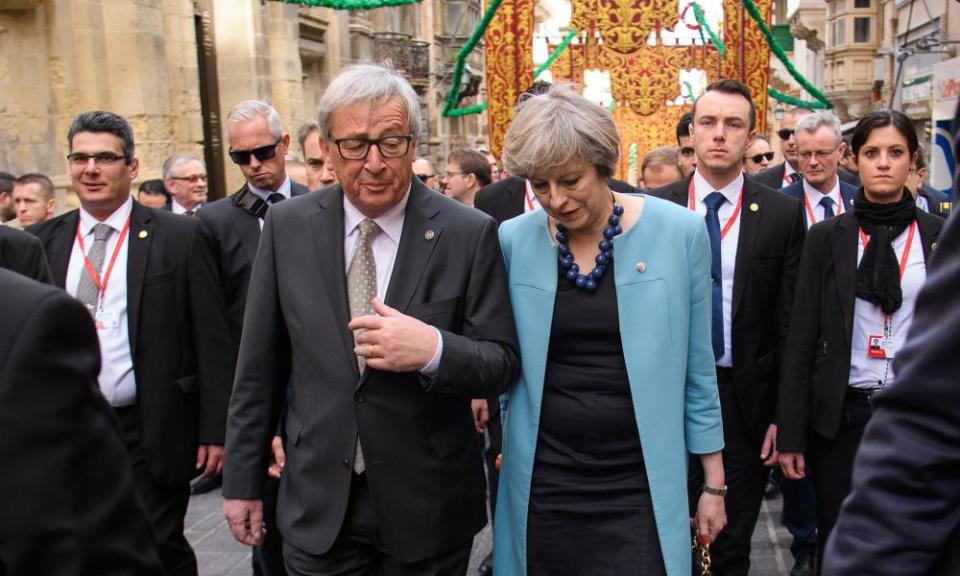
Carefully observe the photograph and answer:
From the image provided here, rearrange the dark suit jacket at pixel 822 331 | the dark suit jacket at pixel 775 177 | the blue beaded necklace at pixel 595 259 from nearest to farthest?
the blue beaded necklace at pixel 595 259
the dark suit jacket at pixel 822 331
the dark suit jacket at pixel 775 177

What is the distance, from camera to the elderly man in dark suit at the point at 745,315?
13.1 ft

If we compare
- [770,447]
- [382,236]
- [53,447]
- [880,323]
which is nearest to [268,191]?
[382,236]

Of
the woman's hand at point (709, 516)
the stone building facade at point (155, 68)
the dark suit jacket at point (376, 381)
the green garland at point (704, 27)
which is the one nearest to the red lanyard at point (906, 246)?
the woman's hand at point (709, 516)

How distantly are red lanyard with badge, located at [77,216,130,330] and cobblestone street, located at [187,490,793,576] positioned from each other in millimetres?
1775

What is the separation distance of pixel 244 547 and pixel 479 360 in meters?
3.23

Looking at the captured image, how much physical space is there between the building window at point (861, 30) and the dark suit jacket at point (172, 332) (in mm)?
46587

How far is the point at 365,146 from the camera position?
285 cm

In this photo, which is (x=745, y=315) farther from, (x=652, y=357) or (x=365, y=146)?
(x=365, y=146)

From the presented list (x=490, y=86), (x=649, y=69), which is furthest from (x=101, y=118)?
(x=649, y=69)

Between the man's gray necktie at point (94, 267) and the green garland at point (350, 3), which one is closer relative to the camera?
the man's gray necktie at point (94, 267)

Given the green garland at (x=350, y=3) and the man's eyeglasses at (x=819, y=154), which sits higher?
the green garland at (x=350, y=3)

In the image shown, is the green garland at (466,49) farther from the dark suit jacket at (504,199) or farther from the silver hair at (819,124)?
the silver hair at (819,124)

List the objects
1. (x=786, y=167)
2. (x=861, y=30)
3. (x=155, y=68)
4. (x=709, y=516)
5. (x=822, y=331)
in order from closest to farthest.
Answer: (x=709, y=516)
(x=822, y=331)
(x=786, y=167)
(x=155, y=68)
(x=861, y=30)

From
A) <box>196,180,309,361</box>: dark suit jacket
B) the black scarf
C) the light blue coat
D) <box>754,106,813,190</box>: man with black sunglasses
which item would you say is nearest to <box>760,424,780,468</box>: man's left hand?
the black scarf
